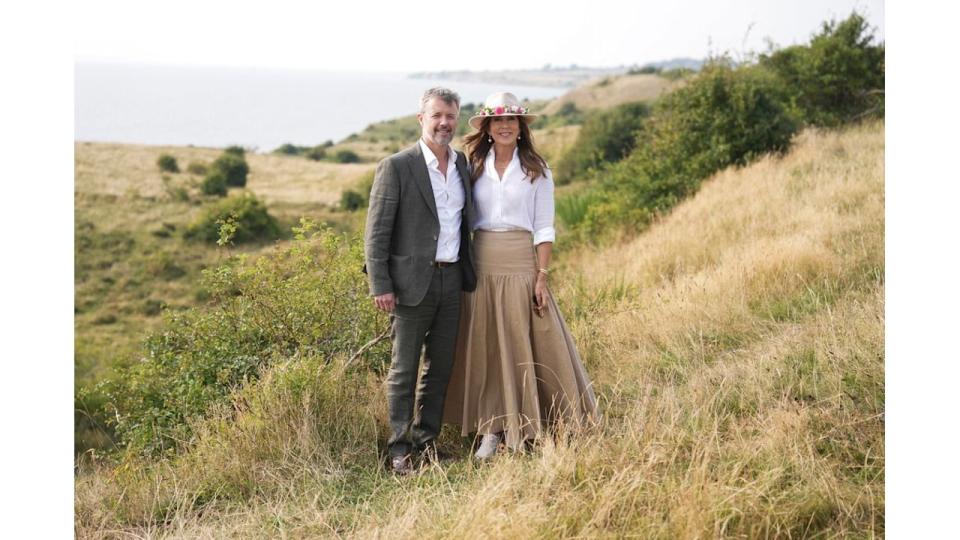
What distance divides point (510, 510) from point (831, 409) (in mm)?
1837

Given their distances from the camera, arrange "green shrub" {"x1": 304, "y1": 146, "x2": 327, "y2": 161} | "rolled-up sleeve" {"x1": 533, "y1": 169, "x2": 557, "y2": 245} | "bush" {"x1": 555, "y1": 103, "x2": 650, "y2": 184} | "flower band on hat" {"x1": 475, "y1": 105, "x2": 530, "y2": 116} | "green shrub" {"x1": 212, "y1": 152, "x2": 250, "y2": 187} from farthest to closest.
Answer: "green shrub" {"x1": 304, "y1": 146, "x2": 327, "y2": 161}, "green shrub" {"x1": 212, "y1": 152, "x2": 250, "y2": 187}, "bush" {"x1": 555, "y1": 103, "x2": 650, "y2": 184}, "rolled-up sleeve" {"x1": 533, "y1": 169, "x2": 557, "y2": 245}, "flower band on hat" {"x1": 475, "y1": 105, "x2": 530, "y2": 116}

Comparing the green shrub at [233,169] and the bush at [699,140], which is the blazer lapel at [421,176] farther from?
the green shrub at [233,169]

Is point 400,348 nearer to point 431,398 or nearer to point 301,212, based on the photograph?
point 431,398

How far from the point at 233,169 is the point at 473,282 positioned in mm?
44868

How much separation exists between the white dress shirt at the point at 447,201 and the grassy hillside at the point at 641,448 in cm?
111

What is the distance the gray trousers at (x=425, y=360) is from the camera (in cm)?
425

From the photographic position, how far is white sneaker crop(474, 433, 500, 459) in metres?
4.38

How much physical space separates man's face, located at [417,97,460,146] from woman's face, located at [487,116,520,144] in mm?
233

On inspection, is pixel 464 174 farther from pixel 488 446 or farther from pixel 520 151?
pixel 488 446

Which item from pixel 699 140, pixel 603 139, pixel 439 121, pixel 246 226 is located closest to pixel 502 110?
pixel 439 121

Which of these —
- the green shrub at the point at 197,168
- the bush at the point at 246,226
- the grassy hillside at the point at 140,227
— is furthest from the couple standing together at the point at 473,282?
the green shrub at the point at 197,168

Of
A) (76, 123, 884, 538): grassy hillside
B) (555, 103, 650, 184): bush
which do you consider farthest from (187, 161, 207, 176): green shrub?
(76, 123, 884, 538): grassy hillside

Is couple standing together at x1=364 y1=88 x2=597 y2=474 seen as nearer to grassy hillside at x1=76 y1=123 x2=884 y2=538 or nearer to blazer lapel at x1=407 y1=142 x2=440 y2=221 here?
blazer lapel at x1=407 y1=142 x2=440 y2=221

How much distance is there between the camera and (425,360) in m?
4.44
